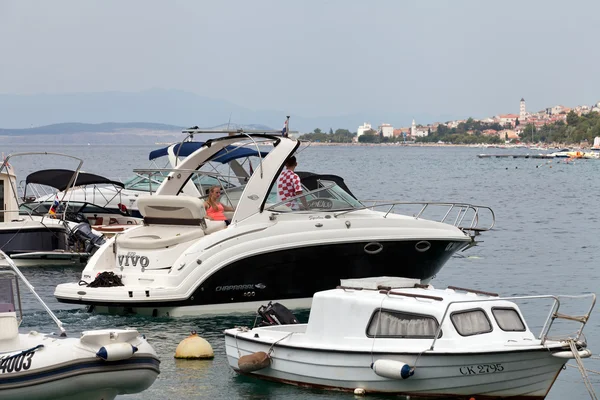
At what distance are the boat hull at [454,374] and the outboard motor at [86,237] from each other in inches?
576

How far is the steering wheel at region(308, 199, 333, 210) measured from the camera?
19641 millimetres

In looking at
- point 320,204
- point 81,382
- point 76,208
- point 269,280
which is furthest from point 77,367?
point 76,208

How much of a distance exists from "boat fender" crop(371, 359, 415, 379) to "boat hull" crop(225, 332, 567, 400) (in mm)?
82

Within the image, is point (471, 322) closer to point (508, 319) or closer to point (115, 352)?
point (508, 319)

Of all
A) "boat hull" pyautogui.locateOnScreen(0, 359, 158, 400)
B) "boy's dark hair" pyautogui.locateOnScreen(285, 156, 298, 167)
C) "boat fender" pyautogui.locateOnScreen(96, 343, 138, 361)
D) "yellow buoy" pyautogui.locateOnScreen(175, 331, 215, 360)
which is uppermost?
"boy's dark hair" pyautogui.locateOnScreen(285, 156, 298, 167)

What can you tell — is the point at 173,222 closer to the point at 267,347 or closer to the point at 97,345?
the point at 267,347

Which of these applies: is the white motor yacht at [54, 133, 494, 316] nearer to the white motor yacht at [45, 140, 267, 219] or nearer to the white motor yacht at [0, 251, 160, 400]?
the white motor yacht at [45, 140, 267, 219]

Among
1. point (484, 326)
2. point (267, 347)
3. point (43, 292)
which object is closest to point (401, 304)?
point (484, 326)

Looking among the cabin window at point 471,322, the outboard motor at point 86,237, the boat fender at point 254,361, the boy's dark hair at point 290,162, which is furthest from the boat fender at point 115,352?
the outboard motor at point 86,237

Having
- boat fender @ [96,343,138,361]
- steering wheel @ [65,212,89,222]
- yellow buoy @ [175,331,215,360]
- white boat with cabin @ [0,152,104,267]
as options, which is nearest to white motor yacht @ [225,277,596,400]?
yellow buoy @ [175,331,215,360]

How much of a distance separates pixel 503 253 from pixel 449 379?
A: 2127cm

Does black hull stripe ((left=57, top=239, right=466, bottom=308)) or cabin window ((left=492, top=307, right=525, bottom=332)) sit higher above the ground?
cabin window ((left=492, top=307, right=525, bottom=332))

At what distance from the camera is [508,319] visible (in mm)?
13484

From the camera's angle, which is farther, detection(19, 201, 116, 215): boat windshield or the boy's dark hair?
detection(19, 201, 116, 215): boat windshield
